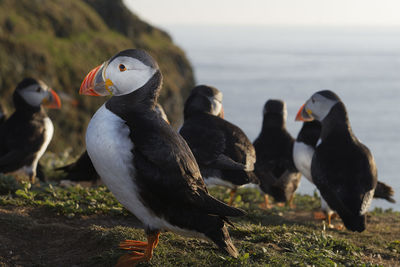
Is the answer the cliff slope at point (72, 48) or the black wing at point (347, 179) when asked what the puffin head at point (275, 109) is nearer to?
the black wing at point (347, 179)

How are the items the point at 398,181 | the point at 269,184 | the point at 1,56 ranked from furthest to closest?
1. the point at 398,181
2. the point at 1,56
3. the point at 269,184

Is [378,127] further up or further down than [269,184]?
further down

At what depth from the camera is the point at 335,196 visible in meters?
7.55

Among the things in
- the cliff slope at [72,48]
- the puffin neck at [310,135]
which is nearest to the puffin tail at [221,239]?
the puffin neck at [310,135]

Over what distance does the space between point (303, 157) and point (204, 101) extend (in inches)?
73.2

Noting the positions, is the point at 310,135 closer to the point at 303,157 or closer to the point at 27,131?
the point at 303,157

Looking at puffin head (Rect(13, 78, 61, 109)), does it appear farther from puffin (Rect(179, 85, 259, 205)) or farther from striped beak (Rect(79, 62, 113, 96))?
striped beak (Rect(79, 62, 113, 96))

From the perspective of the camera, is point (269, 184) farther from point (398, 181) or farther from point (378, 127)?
point (378, 127)

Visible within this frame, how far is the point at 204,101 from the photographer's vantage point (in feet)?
27.9

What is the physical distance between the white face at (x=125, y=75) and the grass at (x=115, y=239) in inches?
60.5

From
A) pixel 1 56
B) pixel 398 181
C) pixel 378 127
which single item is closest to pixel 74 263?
pixel 1 56

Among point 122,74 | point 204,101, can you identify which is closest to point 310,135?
point 204,101

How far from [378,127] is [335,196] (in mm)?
40291

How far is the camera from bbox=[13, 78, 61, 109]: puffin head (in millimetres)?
9492
